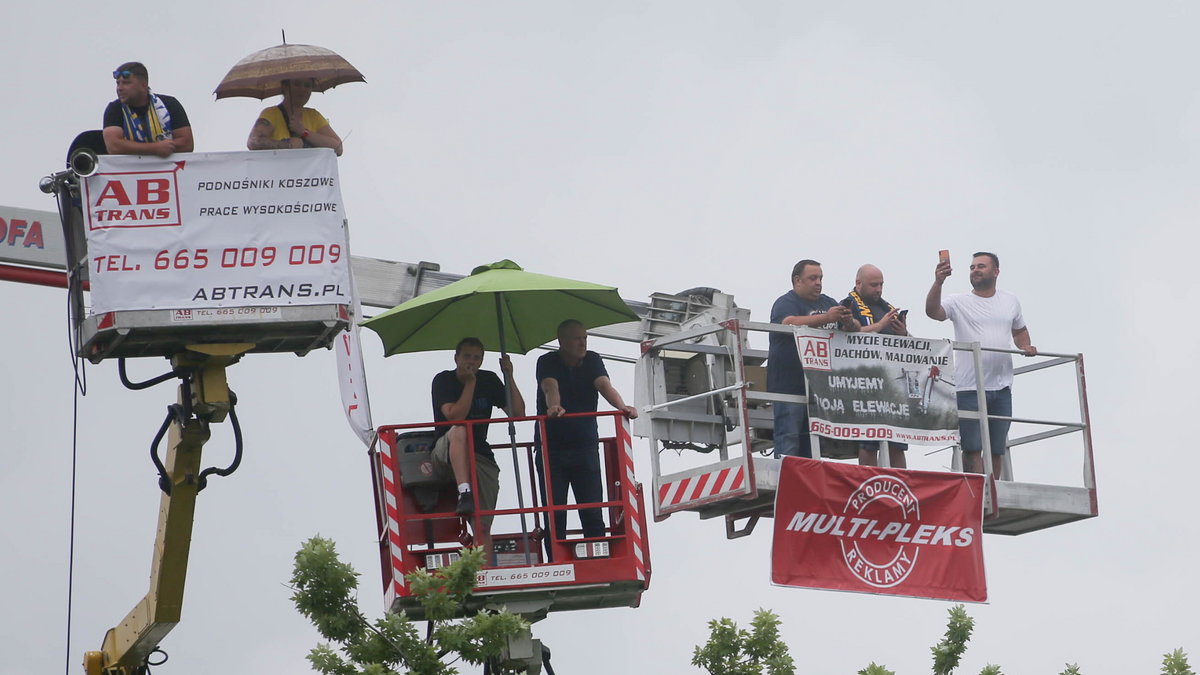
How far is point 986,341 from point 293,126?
7.49 metres

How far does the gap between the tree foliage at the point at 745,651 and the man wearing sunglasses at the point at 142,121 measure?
555 cm

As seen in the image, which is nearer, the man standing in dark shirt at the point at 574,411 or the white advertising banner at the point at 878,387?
the man standing in dark shirt at the point at 574,411

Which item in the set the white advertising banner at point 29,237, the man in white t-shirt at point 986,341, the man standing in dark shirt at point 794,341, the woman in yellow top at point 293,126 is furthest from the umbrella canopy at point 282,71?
the man in white t-shirt at point 986,341

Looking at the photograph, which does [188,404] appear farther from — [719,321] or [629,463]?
[719,321]

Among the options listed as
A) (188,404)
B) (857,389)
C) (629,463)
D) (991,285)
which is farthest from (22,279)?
(991,285)

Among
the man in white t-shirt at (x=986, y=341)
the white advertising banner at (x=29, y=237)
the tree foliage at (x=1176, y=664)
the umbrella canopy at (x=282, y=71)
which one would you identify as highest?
the umbrella canopy at (x=282, y=71)

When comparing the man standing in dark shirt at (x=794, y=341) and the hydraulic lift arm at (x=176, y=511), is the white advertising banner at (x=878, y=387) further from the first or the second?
the hydraulic lift arm at (x=176, y=511)

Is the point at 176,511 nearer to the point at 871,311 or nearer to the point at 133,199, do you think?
the point at 133,199

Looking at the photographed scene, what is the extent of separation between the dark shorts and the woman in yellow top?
7240mm

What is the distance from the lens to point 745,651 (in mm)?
20219

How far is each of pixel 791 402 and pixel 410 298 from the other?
3.65m

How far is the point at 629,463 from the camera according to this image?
68.8 ft

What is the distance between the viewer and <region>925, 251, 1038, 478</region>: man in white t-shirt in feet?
78.4

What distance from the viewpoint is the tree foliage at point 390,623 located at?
18641mm
